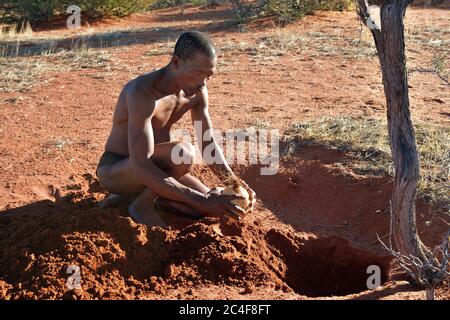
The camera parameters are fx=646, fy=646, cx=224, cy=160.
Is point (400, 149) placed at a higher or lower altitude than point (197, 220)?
higher

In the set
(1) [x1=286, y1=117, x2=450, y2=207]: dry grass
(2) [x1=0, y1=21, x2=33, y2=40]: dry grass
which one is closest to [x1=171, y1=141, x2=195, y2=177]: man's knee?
(1) [x1=286, y1=117, x2=450, y2=207]: dry grass

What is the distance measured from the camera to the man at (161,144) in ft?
11.0

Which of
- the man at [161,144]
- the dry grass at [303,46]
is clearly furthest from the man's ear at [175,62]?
the dry grass at [303,46]

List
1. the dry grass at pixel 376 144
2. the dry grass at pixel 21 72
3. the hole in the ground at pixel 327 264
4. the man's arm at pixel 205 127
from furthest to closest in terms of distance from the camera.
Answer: the dry grass at pixel 21 72, the dry grass at pixel 376 144, the man's arm at pixel 205 127, the hole in the ground at pixel 327 264

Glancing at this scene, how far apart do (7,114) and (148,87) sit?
279 cm

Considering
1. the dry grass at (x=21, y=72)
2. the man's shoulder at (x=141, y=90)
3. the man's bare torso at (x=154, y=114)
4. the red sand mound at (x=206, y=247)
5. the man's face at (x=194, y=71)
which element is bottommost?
the red sand mound at (x=206, y=247)

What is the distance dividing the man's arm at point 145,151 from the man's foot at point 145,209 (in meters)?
0.20

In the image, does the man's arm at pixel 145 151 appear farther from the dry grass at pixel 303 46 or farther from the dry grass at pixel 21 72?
the dry grass at pixel 303 46

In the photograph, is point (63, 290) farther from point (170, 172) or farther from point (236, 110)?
point (236, 110)

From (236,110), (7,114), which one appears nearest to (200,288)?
(236,110)

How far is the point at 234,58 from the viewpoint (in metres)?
7.87

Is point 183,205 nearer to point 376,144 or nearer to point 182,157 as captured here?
point 182,157

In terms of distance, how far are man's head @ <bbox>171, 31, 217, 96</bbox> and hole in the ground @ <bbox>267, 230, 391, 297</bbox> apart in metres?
1.09

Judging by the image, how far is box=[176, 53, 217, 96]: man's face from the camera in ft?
10.8
